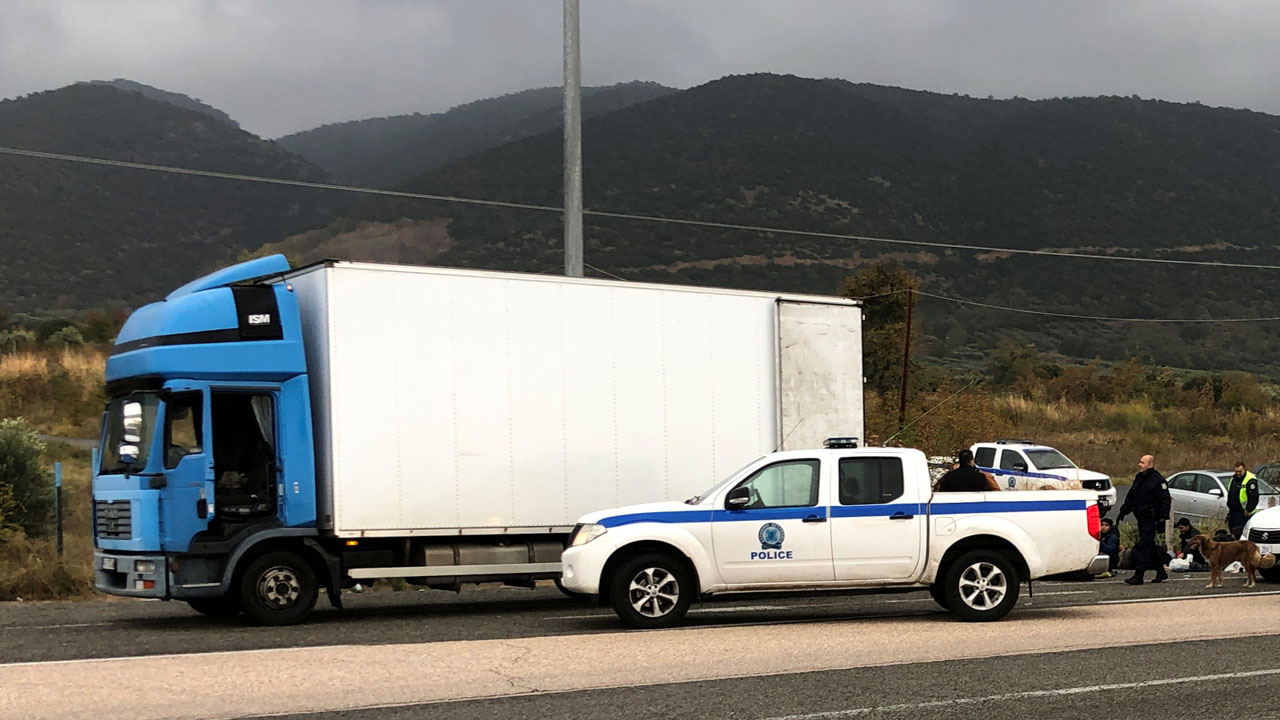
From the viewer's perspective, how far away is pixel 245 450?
48.8 ft

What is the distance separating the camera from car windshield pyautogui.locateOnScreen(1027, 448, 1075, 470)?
34.5m

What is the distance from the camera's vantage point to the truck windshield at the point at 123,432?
1441cm

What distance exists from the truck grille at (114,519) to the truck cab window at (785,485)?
20.0 feet

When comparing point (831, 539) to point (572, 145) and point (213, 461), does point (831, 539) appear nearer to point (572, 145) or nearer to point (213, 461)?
point (213, 461)

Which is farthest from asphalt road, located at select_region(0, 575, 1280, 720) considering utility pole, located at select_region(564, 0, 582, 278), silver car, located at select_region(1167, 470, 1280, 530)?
silver car, located at select_region(1167, 470, 1280, 530)

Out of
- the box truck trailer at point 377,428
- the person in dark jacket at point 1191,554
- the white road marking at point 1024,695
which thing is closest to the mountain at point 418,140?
the person in dark jacket at point 1191,554

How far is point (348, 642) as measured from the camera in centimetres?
1327

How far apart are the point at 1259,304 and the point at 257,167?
8652cm

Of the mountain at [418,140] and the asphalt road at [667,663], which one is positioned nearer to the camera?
the asphalt road at [667,663]

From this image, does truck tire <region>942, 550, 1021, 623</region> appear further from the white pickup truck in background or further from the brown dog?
the white pickup truck in background

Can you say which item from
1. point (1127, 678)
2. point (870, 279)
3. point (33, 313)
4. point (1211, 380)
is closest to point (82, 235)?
point (33, 313)

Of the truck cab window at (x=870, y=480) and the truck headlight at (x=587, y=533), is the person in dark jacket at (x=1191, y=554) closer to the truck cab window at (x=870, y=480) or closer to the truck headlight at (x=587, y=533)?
the truck cab window at (x=870, y=480)

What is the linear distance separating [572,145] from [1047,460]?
18189mm

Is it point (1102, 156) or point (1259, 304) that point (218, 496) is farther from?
point (1102, 156)
